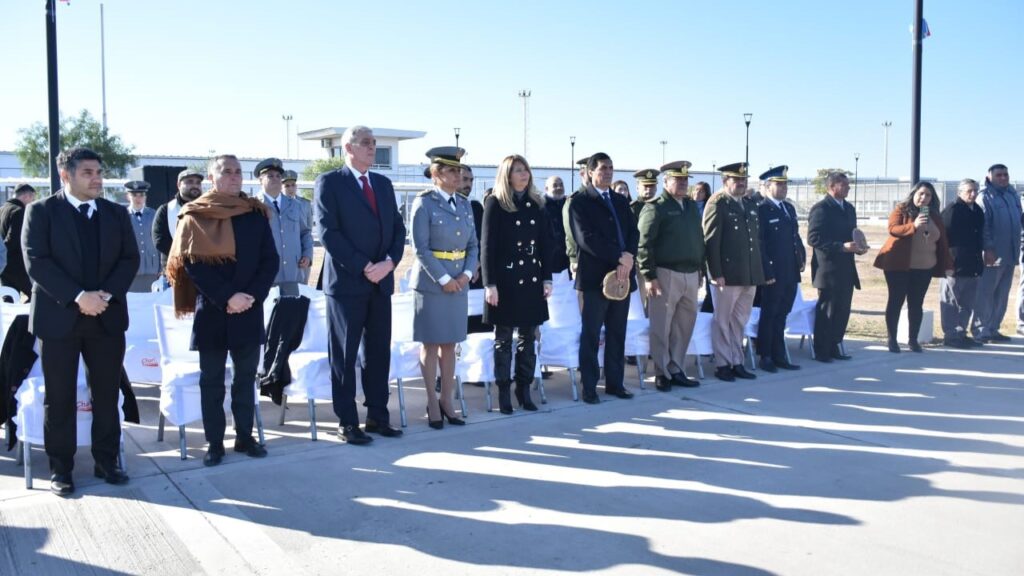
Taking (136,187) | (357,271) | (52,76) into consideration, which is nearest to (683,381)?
(357,271)

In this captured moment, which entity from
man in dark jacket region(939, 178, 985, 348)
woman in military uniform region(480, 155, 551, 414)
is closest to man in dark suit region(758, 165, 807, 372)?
man in dark jacket region(939, 178, 985, 348)

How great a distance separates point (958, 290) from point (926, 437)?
472cm

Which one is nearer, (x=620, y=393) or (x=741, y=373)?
Result: (x=620, y=393)

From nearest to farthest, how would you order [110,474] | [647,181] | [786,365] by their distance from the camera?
[110,474] < [647,181] < [786,365]

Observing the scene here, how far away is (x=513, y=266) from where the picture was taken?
260 inches

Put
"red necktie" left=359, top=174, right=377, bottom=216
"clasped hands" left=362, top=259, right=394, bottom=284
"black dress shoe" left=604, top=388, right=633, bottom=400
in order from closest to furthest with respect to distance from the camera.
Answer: "clasped hands" left=362, top=259, right=394, bottom=284 → "red necktie" left=359, top=174, right=377, bottom=216 → "black dress shoe" left=604, top=388, right=633, bottom=400

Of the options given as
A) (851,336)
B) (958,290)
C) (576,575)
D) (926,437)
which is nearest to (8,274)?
(576,575)

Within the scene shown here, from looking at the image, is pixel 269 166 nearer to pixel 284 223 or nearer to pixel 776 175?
pixel 284 223

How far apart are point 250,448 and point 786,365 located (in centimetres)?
541

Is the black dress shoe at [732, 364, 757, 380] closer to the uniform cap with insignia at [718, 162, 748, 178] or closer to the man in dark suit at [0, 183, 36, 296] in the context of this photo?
the uniform cap with insignia at [718, 162, 748, 178]

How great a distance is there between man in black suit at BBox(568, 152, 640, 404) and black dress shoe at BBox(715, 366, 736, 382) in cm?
121

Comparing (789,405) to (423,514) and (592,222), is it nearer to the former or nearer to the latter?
(592,222)

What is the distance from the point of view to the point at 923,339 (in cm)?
1023

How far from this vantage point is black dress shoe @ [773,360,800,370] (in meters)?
8.59
